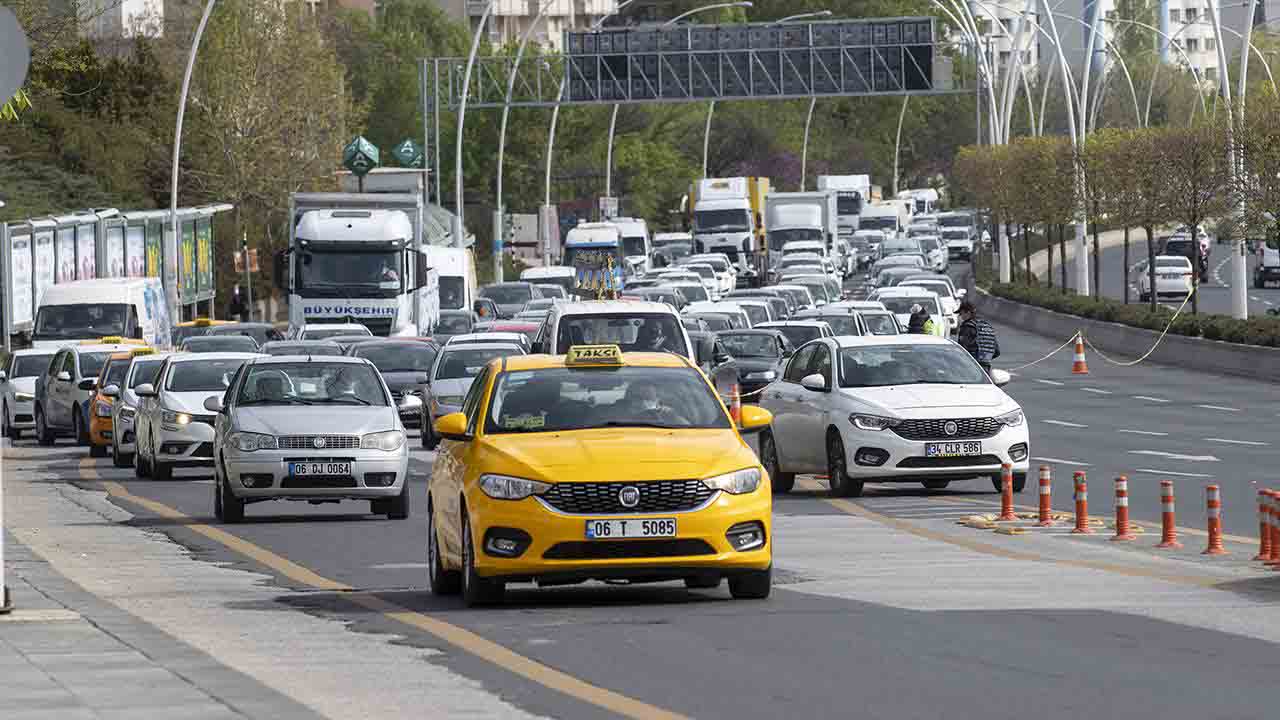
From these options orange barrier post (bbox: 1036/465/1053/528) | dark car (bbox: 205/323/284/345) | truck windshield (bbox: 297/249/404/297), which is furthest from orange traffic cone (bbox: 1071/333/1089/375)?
orange barrier post (bbox: 1036/465/1053/528)

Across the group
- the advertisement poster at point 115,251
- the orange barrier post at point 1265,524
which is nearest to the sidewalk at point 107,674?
the orange barrier post at point 1265,524

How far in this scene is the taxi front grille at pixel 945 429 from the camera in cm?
2467

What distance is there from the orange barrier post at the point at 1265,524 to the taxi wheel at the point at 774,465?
9.15 meters

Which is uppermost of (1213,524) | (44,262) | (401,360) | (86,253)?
(86,253)

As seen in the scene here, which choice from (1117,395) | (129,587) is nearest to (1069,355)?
(1117,395)

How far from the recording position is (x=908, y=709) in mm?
10297

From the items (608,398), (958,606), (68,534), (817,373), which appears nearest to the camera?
(958,606)

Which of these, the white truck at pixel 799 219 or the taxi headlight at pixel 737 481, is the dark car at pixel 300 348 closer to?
the taxi headlight at pixel 737 481

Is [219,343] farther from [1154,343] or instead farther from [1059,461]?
[1154,343]

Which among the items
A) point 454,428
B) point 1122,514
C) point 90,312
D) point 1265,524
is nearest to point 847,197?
point 90,312

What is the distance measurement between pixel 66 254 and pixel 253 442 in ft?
121

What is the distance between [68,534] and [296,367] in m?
3.59

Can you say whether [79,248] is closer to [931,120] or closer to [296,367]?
[296,367]

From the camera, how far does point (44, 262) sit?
57500mm
